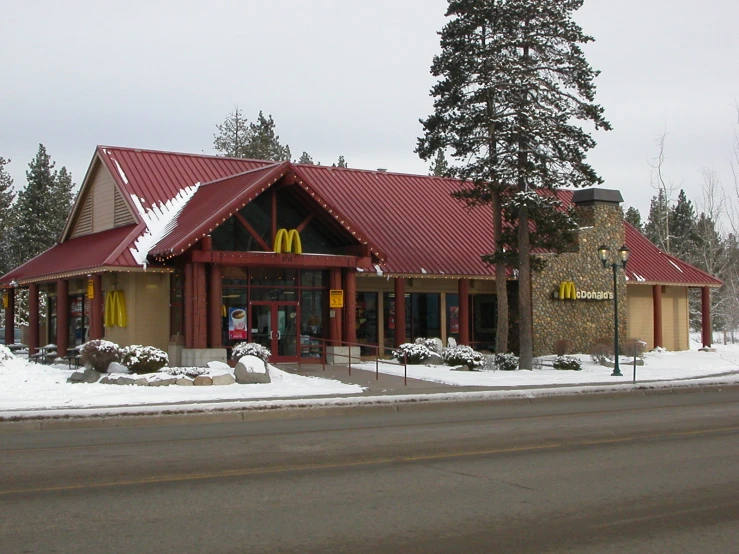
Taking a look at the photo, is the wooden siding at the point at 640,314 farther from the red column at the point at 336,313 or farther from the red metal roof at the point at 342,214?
the red column at the point at 336,313

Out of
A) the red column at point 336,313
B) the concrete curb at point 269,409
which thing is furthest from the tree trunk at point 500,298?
the concrete curb at point 269,409

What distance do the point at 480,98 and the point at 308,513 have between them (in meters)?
22.1

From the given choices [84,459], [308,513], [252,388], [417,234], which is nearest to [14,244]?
[417,234]

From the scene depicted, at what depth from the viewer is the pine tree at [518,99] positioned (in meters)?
28.0

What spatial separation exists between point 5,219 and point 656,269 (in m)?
41.2

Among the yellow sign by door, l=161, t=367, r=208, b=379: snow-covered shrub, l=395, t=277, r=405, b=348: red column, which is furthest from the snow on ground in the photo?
l=395, t=277, r=405, b=348: red column

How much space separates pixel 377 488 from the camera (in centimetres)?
933

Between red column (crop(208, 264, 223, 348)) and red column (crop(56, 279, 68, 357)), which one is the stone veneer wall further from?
red column (crop(56, 279, 68, 357))

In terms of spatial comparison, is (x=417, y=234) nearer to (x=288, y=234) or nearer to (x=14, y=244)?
(x=288, y=234)

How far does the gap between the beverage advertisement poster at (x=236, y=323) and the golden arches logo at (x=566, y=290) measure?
13.1 m

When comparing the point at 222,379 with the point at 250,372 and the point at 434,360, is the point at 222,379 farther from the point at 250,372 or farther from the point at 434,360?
the point at 434,360

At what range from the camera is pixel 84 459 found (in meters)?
11.5

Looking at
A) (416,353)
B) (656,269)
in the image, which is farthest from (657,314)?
(416,353)

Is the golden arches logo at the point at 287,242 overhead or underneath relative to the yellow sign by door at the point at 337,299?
overhead
